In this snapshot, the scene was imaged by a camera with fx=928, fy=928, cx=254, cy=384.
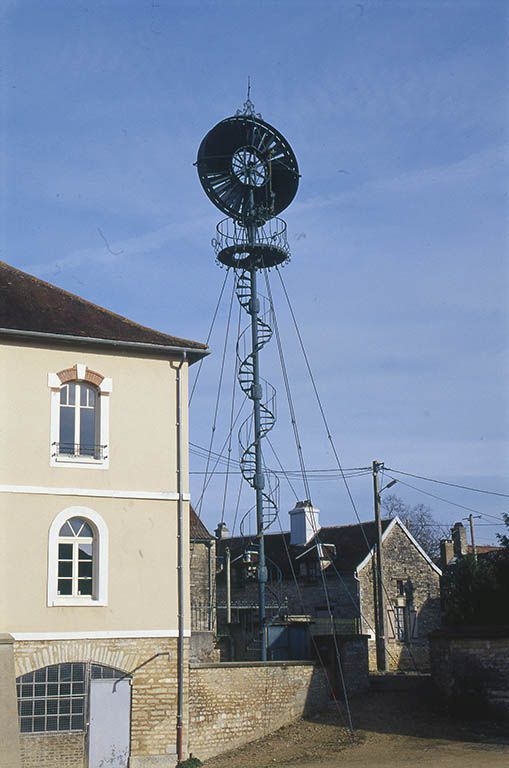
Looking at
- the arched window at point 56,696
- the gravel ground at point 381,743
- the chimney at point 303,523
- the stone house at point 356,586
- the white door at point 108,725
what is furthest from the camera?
the chimney at point 303,523

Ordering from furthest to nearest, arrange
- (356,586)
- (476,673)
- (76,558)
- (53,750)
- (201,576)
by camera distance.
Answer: (356,586) < (201,576) < (476,673) < (76,558) < (53,750)

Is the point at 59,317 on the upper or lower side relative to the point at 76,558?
upper

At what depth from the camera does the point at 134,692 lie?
69.2 ft

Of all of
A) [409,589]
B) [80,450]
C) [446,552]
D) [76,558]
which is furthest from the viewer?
[446,552]

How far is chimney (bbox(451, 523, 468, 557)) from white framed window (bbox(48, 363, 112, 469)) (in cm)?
3034

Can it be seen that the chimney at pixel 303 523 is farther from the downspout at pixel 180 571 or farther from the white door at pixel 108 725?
the white door at pixel 108 725

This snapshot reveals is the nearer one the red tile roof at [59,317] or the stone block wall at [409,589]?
the red tile roof at [59,317]

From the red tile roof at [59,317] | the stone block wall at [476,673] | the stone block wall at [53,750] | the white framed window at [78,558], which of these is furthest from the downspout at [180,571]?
the stone block wall at [476,673]

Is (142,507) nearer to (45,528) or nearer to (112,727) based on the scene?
(45,528)

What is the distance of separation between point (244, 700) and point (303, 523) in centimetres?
1956

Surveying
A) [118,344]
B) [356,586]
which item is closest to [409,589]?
[356,586]

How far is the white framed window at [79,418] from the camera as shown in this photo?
21562mm

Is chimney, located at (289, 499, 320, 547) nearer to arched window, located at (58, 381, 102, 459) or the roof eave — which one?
the roof eave

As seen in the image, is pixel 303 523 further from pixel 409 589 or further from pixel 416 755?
pixel 416 755
